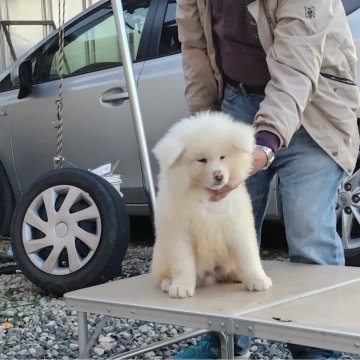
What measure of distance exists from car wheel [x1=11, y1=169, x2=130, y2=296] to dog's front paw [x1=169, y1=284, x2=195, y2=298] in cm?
162

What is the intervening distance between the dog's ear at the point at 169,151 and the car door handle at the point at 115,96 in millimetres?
2689

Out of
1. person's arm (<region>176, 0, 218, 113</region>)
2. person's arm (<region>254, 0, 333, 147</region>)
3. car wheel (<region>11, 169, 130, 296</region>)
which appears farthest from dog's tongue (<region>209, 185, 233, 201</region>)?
car wheel (<region>11, 169, 130, 296</region>)

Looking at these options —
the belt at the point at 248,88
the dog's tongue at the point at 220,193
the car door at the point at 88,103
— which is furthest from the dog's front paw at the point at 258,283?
the car door at the point at 88,103

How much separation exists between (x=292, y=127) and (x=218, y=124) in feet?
1.05

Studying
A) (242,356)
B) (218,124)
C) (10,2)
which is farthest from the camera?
(10,2)

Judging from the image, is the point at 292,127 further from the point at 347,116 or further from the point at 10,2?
the point at 10,2

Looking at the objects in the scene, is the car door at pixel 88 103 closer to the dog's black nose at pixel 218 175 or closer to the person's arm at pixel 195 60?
the person's arm at pixel 195 60

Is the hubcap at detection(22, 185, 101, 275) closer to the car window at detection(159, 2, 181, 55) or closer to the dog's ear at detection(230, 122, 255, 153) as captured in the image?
the car window at detection(159, 2, 181, 55)

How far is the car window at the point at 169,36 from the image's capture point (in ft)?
15.5

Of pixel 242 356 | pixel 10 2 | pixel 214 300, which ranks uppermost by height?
pixel 10 2

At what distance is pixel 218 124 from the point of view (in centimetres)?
218

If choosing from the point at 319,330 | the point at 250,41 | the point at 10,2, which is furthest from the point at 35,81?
the point at 10,2

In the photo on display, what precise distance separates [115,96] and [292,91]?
8.70ft

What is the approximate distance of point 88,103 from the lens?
5.00m
